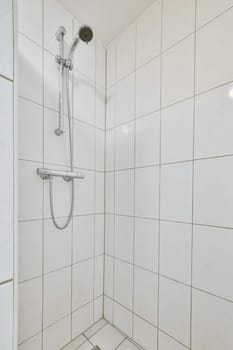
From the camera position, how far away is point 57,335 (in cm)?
96

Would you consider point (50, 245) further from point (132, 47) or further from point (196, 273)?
point (132, 47)

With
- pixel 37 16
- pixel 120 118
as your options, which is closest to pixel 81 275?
pixel 120 118

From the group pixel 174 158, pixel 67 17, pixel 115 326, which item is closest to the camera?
pixel 174 158

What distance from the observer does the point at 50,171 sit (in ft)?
2.94

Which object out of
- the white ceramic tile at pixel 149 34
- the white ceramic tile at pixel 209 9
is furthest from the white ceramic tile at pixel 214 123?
the white ceramic tile at pixel 149 34

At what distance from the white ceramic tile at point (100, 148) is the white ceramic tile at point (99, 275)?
25.2 inches

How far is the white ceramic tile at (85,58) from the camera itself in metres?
1.11

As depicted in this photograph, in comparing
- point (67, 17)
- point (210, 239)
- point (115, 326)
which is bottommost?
point (115, 326)

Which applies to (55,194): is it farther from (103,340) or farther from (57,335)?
(103,340)

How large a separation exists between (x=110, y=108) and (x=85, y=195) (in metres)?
0.65

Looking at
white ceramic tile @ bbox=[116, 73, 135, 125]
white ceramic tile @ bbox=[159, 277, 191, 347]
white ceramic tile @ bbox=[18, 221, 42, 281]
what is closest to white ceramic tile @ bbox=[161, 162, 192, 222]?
white ceramic tile @ bbox=[159, 277, 191, 347]

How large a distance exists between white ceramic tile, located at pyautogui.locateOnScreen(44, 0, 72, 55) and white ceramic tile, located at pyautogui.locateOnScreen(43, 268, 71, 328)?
1242 mm

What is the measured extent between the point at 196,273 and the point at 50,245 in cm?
73

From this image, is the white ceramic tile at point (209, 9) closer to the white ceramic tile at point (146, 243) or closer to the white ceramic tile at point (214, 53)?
the white ceramic tile at point (214, 53)
